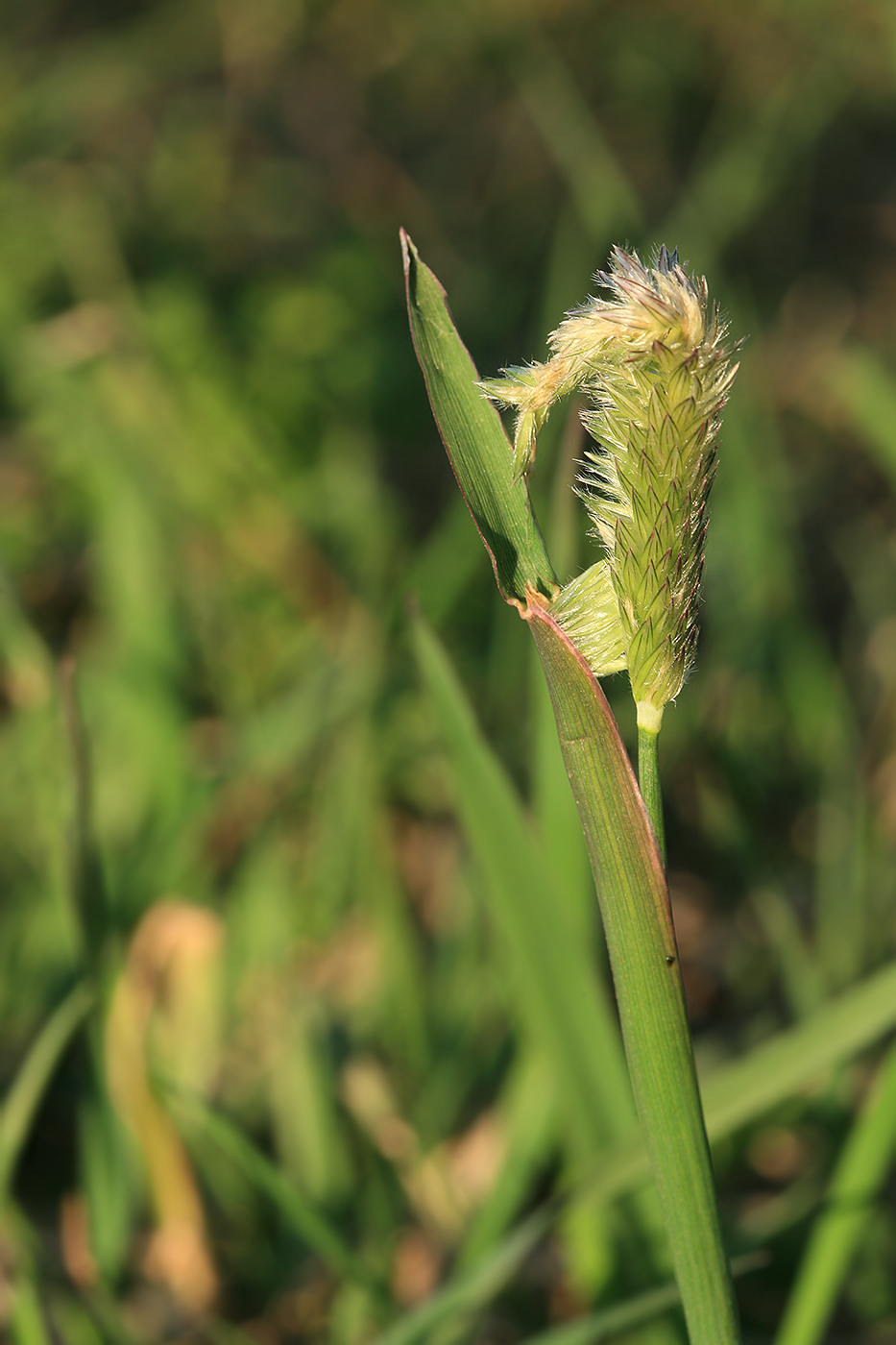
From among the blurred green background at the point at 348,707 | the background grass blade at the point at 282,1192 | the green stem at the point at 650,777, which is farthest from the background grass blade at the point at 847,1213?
the green stem at the point at 650,777

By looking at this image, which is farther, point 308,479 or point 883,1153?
point 308,479

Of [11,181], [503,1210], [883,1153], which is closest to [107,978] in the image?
[503,1210]

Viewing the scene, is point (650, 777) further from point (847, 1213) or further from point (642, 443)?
point (847, 1213)

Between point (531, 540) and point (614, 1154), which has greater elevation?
point (531, 540)

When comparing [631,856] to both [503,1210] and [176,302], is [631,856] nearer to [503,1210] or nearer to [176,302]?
[503,1210]

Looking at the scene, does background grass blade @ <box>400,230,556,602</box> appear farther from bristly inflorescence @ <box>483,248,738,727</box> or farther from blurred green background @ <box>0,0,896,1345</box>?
blurred green background @ <box>0,0,896,1345</box>

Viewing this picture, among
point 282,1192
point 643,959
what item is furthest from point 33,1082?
point 643,959

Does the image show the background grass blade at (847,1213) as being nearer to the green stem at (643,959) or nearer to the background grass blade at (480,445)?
the green stem at (643,959)
